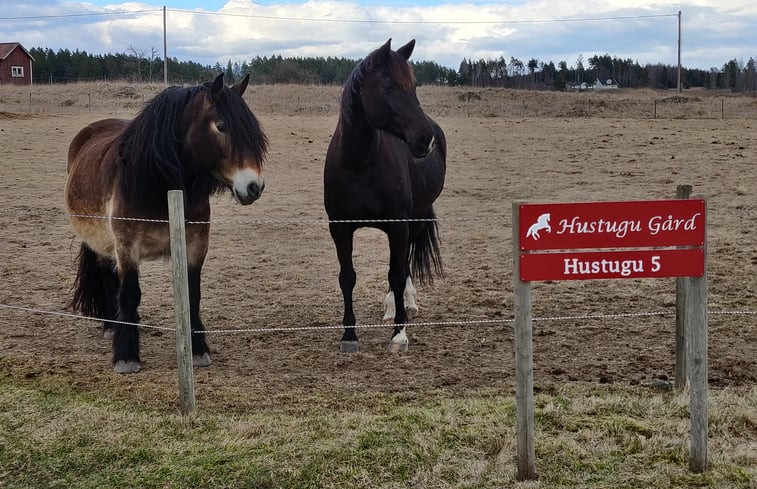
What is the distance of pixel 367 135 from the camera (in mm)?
5559

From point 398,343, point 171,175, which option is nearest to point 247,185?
point 171,175

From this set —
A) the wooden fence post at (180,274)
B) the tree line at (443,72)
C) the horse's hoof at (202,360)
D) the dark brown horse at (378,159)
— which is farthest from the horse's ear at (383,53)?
the tree line at (443,72)

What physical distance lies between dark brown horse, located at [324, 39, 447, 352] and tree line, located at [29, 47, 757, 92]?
44.2 meters

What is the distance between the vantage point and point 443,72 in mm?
60312

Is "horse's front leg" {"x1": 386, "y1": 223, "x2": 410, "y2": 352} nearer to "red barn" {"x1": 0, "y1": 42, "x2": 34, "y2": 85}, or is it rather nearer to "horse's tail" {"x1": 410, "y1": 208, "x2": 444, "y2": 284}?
"horse's tail" {"x1": 410, "y1": 208, "x2": 444, "y2": 284}

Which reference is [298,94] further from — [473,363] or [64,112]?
[473,363]

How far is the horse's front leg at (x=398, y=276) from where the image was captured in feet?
18.9

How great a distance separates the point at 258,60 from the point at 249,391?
6551cm

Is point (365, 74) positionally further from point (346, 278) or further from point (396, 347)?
point (396, 347)

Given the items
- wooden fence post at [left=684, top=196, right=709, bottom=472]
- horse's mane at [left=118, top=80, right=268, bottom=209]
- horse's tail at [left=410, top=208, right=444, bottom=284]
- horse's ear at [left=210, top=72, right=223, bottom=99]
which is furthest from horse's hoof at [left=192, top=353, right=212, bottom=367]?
wooden fence post at [left=684, top=196, right=709, bottom=472]

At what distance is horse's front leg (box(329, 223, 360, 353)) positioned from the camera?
5.76 meters

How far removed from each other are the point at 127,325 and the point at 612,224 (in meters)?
3.38

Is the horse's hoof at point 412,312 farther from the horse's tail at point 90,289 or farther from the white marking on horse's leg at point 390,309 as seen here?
the horse's tail at point 90,289

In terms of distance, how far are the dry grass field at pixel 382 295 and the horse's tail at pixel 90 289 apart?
24 cm
